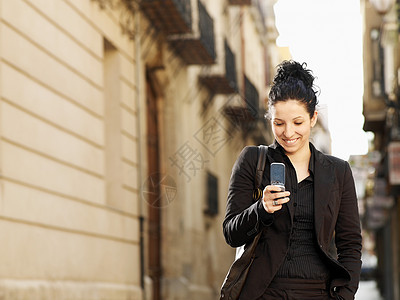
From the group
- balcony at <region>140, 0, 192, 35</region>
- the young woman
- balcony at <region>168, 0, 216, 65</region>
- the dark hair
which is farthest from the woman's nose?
balcony at <region>168, 0, 216, 65</region>

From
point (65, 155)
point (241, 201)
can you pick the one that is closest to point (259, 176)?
point (241, 201)

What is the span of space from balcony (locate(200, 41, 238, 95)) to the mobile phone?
19284 millimetres

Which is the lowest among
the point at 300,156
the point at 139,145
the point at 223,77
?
the point at 300,156

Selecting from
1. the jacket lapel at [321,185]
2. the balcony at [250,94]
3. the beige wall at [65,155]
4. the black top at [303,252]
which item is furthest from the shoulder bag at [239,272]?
the balcony at [250,94]

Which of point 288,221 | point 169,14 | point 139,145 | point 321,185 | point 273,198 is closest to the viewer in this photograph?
point 273,198

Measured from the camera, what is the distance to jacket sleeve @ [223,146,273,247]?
13.1 ft

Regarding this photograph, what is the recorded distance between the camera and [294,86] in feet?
13.5

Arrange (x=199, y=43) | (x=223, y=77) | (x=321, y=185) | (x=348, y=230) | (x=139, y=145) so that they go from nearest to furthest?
(x=321, y=185)
(x=348, y=230)
(x=139, y=145)
(x=199, y=43)
(x=223, y=77)

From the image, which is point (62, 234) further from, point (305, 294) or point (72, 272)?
point (305, 294)

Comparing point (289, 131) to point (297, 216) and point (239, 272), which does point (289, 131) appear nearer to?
point (297, 216)

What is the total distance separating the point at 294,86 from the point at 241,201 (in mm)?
557

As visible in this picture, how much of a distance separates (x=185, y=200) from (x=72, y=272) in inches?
324

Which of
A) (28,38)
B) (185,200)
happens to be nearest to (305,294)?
(28,38)

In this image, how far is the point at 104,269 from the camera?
14.0 m
